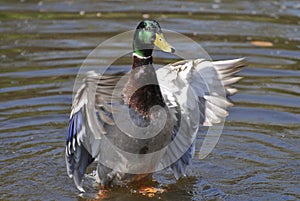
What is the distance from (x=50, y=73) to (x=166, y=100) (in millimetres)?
2985

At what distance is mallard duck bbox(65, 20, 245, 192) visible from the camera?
19.3 ft

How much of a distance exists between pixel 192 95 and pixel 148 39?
2.64ft

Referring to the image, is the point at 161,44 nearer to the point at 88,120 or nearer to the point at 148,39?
the point at 148,39

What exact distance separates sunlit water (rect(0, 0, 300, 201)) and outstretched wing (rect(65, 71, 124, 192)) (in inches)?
12.1

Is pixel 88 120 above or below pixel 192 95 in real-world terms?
above

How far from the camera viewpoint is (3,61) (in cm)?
959

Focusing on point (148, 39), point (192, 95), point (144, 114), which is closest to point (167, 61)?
point (192, 95)

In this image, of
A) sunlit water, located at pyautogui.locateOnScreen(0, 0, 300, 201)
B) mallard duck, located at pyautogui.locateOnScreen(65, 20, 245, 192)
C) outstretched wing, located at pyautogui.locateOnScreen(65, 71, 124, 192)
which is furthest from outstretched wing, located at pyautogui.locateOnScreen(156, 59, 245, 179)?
outstretched wing, located at pyautogui.locateOnScreen(65, 71, 124, 192)

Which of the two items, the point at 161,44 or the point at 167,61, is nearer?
the point at 161,44

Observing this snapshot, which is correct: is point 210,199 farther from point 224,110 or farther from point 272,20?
point 272,20

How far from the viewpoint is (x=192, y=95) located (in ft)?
22.3

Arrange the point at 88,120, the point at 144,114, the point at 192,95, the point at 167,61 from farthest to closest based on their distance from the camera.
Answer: the point at 167,61 < the point at 192,95 < the point at 144,114 < the point at 88,120

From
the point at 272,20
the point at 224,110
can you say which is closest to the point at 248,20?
the point at 272,20

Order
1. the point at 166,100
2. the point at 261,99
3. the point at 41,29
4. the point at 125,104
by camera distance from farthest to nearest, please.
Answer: the point at 41,29 → the point at 261,99 → the point at 166,100 → the point at 125,104
